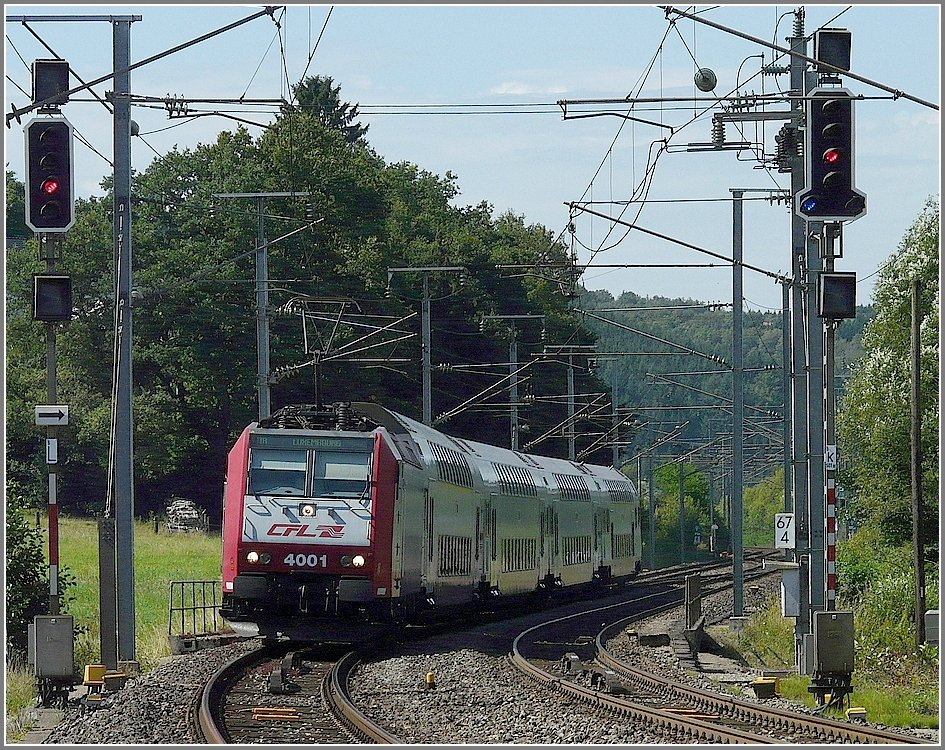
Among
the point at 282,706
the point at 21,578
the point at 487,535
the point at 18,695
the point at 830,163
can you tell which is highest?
the point at 830,163

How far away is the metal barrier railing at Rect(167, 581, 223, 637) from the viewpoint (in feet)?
82.1

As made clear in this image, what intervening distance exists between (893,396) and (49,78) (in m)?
25.1

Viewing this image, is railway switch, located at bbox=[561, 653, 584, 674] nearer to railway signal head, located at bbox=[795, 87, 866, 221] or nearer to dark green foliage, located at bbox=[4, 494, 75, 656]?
railway signal head, located at bbox=[795, 87, 866, 221]

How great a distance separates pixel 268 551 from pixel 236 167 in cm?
4680

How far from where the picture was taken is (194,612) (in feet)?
81.7

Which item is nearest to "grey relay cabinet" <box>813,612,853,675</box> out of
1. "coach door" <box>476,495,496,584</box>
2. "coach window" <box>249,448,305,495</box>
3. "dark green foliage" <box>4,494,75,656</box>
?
"coach window" <box>249,448,305,495</box>

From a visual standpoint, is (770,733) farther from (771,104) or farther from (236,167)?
(236,167)

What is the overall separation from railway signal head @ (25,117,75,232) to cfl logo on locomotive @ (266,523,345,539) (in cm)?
513

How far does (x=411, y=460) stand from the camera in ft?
71.7

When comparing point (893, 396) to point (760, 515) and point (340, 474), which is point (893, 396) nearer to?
point (340, 474)

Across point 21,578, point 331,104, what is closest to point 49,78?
point 21,578

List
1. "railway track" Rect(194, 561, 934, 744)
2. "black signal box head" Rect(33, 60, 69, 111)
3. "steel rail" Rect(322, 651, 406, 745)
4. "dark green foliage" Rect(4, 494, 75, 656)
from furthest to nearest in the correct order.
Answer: "dark green foliage" Rect(4, 494, 75, 656) < "black signal box head" Rect(33, 60, 69, 111) < "railway track" Rect(194, 561, 934, 744) < "steel rail" Rect(322, 651, 406, 745)

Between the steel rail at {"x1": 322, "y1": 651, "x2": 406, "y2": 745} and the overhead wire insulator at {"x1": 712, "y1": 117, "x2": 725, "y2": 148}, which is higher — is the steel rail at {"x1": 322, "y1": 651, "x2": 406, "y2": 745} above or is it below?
below

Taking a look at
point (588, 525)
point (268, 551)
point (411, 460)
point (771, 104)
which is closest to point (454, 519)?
point (411, 460)
